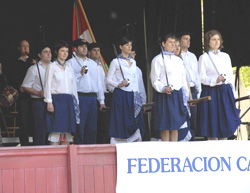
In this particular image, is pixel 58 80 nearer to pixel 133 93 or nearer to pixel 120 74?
pixel 120 74

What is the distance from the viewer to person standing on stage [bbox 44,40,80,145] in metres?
7.18

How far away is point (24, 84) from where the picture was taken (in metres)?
7.79

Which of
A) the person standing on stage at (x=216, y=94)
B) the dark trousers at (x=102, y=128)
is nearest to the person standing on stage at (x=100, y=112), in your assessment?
the dark trousers at (x=102, y=128)

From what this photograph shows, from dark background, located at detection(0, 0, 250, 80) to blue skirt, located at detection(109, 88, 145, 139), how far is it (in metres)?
2.33

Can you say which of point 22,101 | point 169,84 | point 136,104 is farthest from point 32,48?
point 169,84

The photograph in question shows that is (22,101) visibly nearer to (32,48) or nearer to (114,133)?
(114,133)

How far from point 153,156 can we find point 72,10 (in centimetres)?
547

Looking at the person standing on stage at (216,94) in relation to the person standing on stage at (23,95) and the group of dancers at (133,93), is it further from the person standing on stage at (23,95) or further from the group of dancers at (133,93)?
the person standing on stage at (23,95)

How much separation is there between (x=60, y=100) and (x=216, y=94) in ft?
6.37

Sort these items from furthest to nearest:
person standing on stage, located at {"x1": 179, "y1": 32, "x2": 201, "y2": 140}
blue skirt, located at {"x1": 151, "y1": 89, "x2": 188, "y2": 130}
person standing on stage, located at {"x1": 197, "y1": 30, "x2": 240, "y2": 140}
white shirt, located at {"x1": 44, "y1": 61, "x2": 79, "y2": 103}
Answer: person standing on stage, located at {"x1": 179, "y1": 32, "x2": 201, "y2": 140}
person standing on stage, located at {"x1": 197, "y1": 30, "x2": 240, "y2": 140}
white shirt, located at {"x1": 44, "y1": 61, "x2": 79, "y2": 103}
blue skirt, located at {"x1": 151, "y1": 89, "x2": 188, "y2": 130}

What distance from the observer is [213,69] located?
7.46 m

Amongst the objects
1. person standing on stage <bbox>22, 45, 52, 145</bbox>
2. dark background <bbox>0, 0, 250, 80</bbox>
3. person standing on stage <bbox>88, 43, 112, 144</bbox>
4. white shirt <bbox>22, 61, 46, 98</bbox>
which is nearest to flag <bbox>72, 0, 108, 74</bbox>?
dark background <bbox>0, 0, 250, 80</bbox>

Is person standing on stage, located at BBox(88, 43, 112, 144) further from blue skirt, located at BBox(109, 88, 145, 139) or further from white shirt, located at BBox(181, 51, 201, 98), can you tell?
white shirt, located at BBox(181, 51, 201, 98)

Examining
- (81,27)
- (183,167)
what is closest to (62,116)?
(183,167)
